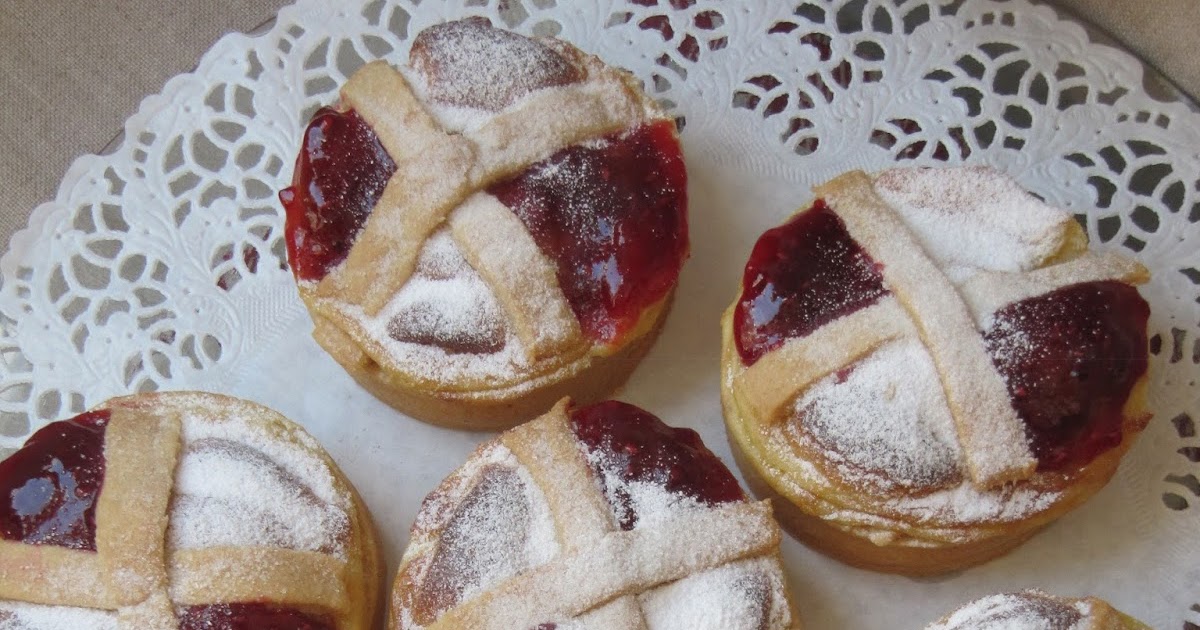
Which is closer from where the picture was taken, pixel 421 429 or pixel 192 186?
pixel 421 429

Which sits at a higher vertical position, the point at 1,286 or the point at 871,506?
the point at 1,286

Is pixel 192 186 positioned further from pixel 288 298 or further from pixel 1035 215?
pixel 1035 215

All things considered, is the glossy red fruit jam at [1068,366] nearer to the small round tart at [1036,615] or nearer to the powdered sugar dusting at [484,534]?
the small round tart at [1036,615]

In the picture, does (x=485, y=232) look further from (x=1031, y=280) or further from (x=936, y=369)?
(x=1031, y=280)

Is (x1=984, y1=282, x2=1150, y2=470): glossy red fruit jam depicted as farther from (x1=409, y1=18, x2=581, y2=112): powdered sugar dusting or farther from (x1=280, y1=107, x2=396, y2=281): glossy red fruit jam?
(x1=280, y1=107, x2=396, y2=281): glossy red fruit jam

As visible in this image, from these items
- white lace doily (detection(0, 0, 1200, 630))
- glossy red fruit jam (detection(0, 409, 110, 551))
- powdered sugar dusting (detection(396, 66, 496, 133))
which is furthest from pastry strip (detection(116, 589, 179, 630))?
powdered sugar dusting (detection(396, 66, 496, 133))

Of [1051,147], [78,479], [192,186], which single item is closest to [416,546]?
[78,479]
